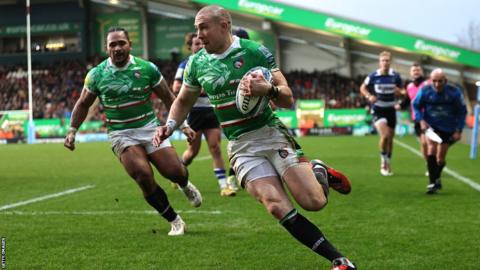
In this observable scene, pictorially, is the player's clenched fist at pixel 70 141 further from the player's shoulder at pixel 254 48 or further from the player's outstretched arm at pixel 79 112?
the player's shoulder at pixel 254 48

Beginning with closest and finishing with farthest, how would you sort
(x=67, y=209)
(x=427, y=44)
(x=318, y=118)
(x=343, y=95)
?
(x=67, y=209), (x=318, y=118), (x=427, y=44), (x=343, y=95)

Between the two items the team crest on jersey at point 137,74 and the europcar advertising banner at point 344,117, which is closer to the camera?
the team crest on jersey at point 137,74

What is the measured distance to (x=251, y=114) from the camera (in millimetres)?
5062

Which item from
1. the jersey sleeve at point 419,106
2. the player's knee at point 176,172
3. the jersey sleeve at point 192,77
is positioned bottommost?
the player's knee at point 176,172

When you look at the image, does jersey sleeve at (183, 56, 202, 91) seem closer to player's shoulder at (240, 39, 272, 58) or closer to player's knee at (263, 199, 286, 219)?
player's shoulder at (240, 39, 272, 58)

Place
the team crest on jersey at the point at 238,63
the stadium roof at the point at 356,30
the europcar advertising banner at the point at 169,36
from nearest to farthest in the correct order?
the team crest on jersey at the point at 238,63 → the stadium roof at the point at 356,30 → the europcar advertising banner at the point at 169,36

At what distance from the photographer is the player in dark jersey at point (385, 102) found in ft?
43.9

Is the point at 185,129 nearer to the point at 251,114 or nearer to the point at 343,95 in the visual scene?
the point at 251,114

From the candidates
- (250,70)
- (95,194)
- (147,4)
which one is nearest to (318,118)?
(147,4)

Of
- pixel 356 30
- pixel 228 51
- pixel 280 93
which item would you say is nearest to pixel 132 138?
pixel 228 51

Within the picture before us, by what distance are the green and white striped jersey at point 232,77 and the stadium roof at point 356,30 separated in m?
33.1

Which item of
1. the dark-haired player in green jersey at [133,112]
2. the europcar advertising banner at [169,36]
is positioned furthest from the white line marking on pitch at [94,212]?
the europcar advertising banner at [169,36]

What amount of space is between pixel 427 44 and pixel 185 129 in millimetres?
32522

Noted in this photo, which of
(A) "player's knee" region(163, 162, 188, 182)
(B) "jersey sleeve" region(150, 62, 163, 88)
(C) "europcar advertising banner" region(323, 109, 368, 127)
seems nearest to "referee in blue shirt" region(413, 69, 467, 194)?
(A) "player's knee" region(163, 162, 188, 182)
